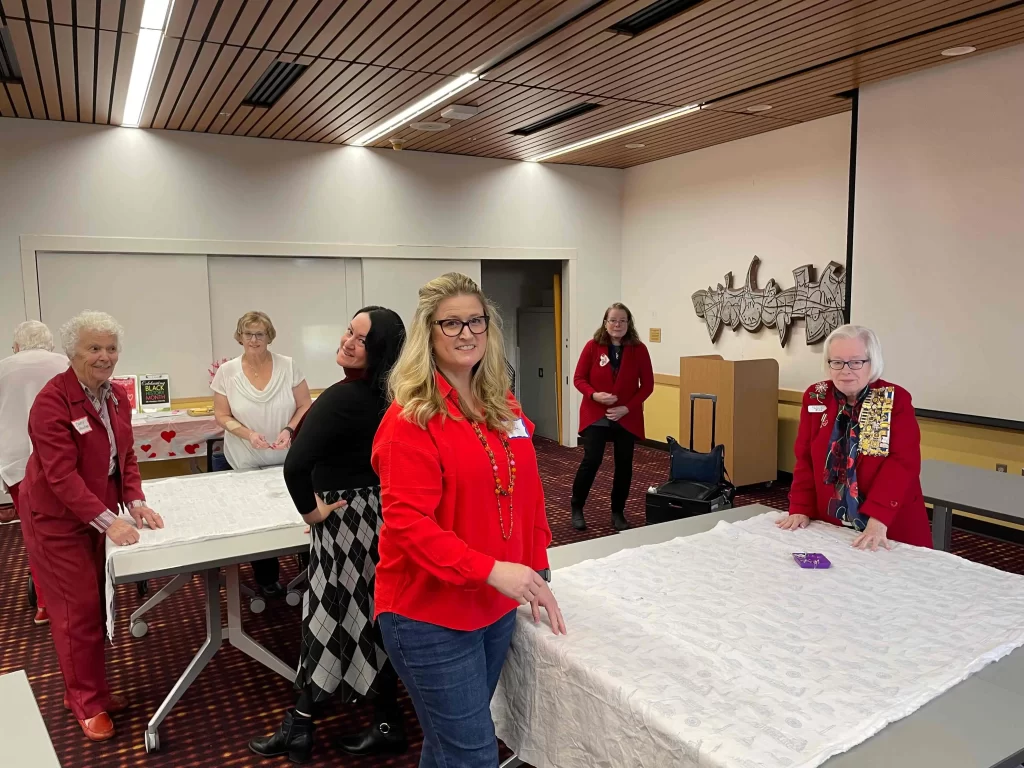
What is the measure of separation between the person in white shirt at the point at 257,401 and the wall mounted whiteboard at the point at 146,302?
2849 mm

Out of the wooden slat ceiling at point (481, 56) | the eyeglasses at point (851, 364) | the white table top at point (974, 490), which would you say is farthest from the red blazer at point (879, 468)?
the wooden slat ceiling at point (481, 56)

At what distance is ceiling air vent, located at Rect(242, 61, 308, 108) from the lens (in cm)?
470

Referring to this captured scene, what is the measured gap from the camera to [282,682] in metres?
3.27

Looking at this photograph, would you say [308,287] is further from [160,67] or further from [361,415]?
[361,415]

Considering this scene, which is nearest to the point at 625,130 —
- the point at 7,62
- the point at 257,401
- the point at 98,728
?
the point at 257,401

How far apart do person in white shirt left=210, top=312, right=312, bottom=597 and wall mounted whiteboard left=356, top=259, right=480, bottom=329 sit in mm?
3266

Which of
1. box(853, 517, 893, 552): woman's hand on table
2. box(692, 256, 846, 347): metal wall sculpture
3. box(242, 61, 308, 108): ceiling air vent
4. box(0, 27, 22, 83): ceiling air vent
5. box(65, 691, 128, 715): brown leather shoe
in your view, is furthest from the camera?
box(692, 256, 846, 347): metal wall sculpture

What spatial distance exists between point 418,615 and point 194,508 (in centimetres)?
186

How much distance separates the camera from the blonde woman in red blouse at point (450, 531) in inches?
61.3

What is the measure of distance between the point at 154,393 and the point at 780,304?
17.9 feet

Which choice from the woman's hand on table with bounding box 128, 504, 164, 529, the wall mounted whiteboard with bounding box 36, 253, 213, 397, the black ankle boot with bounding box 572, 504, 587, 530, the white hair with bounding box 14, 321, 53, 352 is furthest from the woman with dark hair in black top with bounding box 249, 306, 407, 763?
the wall mounted whiteboard with bounding box 36, 253, 213, 397

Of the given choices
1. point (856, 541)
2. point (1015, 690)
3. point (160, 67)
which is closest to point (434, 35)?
point (160, 67)

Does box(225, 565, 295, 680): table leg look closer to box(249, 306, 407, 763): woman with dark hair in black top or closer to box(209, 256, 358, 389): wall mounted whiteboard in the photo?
box(249, 306, 407, 763): woman with dark hair in black top

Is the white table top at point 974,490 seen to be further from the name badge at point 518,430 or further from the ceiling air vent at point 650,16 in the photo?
the ceiling air vent at point 650,16
